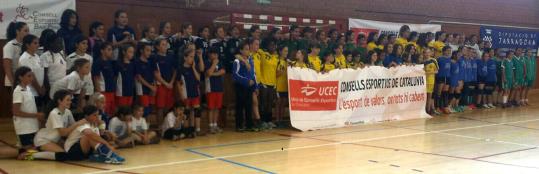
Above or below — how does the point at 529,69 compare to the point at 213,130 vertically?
above

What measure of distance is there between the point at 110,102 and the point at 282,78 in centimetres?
298

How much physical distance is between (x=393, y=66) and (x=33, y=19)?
6.46 m

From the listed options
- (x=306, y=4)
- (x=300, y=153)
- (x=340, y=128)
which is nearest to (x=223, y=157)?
(x=300, y=153)

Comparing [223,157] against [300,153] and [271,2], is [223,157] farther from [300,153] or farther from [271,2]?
[271,2]

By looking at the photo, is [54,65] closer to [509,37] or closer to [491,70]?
[491,70]

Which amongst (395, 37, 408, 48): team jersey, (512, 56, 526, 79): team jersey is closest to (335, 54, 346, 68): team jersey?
(395, 37, 408, 48): team jersey

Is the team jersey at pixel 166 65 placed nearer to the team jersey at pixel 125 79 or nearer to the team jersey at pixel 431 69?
the team jersey at pixel 125 79

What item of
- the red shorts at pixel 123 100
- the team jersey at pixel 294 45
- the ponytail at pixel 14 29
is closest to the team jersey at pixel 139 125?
the red shorts at pixel 123 100

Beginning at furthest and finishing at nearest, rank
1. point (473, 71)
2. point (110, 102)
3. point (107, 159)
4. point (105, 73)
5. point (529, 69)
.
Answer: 1. point (529, 69)
2. point (473, 71)
3. point (110, 102)
4. point (105, 73)
5. point (107, 159)

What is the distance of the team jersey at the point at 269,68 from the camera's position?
9.06 m

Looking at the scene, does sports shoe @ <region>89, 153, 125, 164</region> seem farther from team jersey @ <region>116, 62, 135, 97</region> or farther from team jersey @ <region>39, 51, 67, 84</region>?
team jersey @ <region>116, 62, 135, 97</region>

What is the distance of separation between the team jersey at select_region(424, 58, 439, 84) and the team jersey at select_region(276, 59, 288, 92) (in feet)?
11.6

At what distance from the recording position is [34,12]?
8.42 m

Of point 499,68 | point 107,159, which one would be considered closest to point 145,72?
point 107,159
